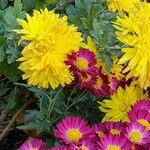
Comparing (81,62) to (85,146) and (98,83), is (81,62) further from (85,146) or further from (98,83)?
(85,146)

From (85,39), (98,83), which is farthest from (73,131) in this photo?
(85,39)

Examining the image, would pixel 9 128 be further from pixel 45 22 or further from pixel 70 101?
pixel 45 22

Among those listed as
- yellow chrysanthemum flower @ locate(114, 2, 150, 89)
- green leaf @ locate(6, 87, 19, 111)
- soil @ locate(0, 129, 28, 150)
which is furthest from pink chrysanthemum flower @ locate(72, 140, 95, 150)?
soil @ locate(0, 129, 28, 150)

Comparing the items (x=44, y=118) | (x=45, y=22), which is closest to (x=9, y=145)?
(x=44, y=118)

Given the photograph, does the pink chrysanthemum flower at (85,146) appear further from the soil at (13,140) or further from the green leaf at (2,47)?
the soil at (13,140)

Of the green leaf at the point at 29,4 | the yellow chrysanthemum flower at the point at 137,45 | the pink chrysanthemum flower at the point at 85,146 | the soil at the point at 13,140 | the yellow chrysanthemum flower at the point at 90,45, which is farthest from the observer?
the soil at the point at 13,140

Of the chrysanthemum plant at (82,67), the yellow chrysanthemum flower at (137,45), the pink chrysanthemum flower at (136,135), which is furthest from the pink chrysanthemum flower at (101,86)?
the pink chrysanthemum flower at (136,135)

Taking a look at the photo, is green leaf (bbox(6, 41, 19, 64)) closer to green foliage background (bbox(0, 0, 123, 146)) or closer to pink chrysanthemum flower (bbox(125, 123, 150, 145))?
green foliage background (bbox(0, 0, 123, 146))
